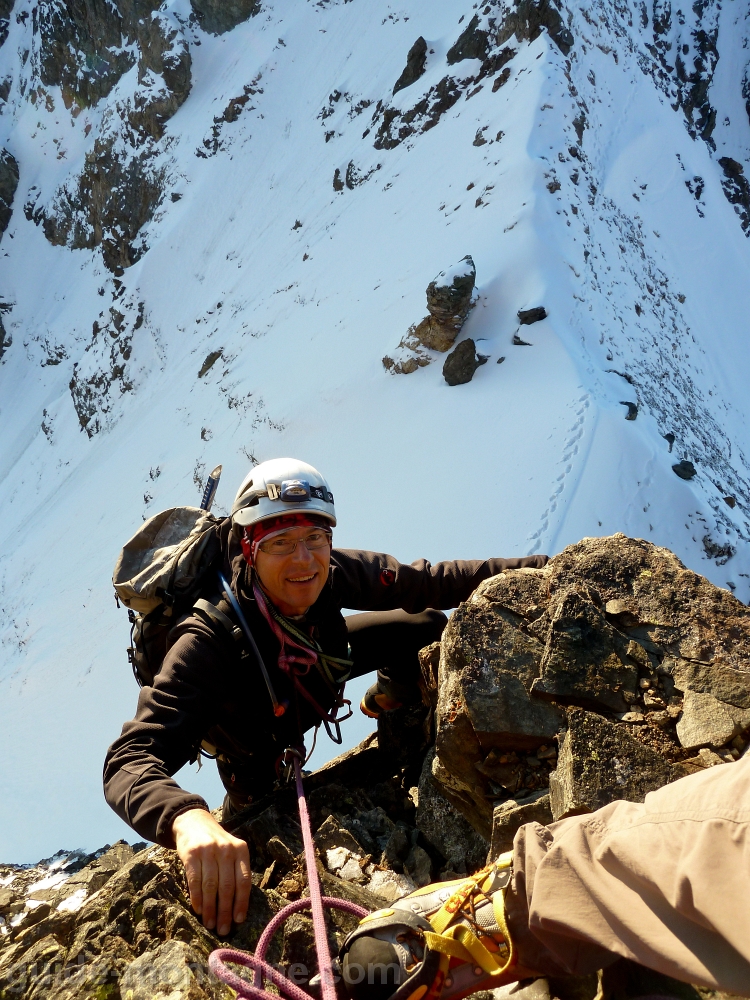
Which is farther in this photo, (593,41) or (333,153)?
(333,153)

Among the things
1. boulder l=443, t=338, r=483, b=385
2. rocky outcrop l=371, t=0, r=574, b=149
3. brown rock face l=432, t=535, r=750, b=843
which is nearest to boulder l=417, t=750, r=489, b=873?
brown rock face l=432, t=535, r=750, b=843

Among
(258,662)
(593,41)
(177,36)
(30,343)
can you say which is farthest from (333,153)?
(258,662)

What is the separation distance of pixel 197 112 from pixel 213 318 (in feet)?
42.9

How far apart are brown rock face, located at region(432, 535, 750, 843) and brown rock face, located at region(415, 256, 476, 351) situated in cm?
1134

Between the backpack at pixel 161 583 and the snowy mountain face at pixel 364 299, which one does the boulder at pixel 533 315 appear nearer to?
the snowy mountain face at pixel 364 299

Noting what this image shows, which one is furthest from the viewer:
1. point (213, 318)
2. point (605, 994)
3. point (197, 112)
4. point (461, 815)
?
point (197, 112)

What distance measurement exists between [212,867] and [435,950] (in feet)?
2.31

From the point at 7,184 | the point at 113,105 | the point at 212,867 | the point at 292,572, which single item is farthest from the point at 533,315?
the point at 7,184

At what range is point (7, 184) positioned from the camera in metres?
40.6

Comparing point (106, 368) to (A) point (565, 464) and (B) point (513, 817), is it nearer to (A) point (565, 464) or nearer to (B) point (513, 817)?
(A) point (565, 464)

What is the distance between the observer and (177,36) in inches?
1265

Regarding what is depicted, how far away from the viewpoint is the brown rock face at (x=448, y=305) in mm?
13641

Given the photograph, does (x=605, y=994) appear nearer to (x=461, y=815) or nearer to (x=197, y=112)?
(x=461, y=815)

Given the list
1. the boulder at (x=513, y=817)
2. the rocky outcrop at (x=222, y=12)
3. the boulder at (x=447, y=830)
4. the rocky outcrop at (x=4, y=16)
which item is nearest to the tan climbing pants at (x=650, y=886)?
the boulder at (x=513, y=817)
